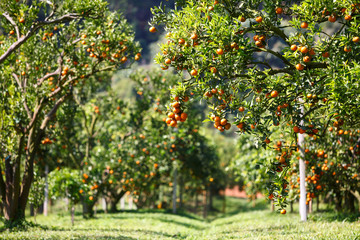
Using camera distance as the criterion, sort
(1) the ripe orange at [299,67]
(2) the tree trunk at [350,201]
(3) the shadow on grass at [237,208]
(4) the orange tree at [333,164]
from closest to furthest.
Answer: (1) the ripe orange at [299,67] < (4) the orange tree at [333,164] < (2) the tree trunk at [350,201] < (3) the shadow on grass at [237,208]

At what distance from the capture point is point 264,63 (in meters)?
6.59

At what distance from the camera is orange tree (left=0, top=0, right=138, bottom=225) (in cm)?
996

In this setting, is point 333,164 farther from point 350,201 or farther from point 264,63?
point 264,63

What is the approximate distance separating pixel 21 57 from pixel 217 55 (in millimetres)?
7577

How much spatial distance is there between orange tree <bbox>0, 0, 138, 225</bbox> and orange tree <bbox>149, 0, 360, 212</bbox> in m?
4.42

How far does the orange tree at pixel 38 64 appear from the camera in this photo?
9.96m

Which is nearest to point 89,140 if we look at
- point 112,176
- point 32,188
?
point 112,176

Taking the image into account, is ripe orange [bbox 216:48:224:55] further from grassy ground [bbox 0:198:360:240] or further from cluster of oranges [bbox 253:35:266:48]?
grassy ground [bbox 0:198:360:240]

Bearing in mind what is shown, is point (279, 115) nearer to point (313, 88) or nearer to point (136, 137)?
point (313, 88)

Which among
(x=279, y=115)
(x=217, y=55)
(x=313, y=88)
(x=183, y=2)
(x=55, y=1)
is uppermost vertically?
(x=55, y=1)

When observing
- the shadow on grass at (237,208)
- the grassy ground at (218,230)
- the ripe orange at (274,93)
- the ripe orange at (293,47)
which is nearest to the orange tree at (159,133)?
the grassy ground at (218,230)

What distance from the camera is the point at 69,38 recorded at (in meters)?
11.3

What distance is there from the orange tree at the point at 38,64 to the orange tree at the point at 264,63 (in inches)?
174

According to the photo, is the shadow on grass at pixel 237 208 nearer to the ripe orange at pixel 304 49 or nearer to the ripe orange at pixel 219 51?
the ripe orange at pixel 304 49
